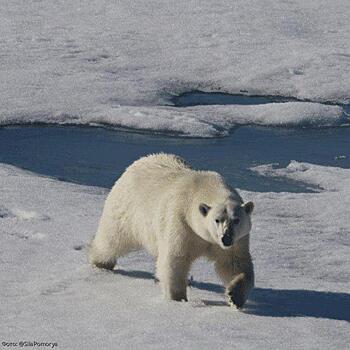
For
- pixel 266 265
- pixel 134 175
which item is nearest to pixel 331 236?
pixel 266 265

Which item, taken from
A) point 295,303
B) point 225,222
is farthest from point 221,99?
point 225,222

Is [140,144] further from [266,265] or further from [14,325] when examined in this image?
[14,325]

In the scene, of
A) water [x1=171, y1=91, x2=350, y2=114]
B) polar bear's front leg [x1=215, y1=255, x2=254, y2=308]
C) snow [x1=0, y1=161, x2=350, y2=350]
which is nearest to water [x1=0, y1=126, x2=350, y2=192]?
snow [x1=0, y1=161, x2=350, y2=350]

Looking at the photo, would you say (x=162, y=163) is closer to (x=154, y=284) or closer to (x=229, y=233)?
(x=154, y=284)

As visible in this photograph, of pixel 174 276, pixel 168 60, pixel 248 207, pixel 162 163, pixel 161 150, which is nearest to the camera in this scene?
pixel 248 207

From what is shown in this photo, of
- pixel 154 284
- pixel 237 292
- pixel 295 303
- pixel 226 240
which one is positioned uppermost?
pixel 226 240

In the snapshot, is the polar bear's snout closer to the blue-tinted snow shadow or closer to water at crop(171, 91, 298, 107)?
the blue-tinted snow shadow

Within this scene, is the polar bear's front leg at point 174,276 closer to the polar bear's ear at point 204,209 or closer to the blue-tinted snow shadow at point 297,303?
the blue-tinted snow shadow at point 297,303

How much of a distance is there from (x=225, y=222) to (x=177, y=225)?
46cm

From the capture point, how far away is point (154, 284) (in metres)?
6.50

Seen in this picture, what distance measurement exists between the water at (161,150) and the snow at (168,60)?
27 cm

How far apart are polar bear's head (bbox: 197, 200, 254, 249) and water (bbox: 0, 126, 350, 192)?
350 centimetres

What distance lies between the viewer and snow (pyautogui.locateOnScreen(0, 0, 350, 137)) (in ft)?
38.4

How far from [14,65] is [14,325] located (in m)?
8.71
